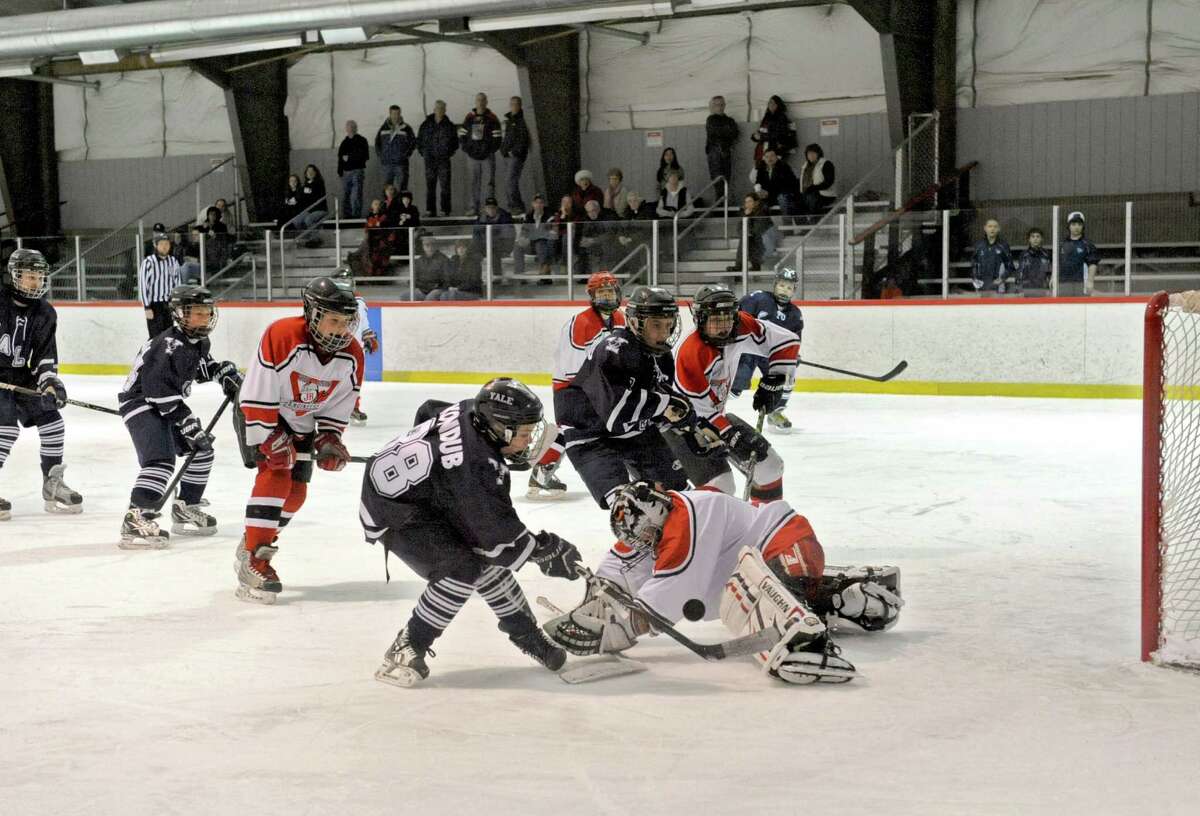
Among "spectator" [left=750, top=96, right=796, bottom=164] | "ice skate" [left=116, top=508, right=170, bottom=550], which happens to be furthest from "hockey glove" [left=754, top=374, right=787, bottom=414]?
"spectator" [left=750, top=96, right=796, bottom=164]

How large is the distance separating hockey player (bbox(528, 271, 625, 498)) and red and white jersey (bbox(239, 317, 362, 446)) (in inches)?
77.0

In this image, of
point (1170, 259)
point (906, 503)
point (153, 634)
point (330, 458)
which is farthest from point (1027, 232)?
point (153, 634)

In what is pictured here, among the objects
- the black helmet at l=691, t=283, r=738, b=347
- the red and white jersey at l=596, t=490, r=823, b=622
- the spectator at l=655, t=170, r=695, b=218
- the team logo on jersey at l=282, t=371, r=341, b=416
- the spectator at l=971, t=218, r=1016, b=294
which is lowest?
the red and white jersey at l=596, t=490, r=823, b=622

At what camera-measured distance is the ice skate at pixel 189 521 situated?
18.7 feet

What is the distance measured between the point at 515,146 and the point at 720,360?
38.0ft

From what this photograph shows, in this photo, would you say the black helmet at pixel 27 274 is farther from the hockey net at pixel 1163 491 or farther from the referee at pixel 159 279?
the referee at pixel 159 279

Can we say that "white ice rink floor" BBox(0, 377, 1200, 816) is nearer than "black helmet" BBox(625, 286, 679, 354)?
Yes

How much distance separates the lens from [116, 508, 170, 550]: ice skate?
17.6ft

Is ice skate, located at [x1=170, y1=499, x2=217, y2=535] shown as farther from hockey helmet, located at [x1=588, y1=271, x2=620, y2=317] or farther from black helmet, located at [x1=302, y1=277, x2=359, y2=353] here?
hockey helmet, located at [x1=588, y1=271, x2=620, y2=317]

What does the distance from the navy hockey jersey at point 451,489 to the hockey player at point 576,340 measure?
2.99m

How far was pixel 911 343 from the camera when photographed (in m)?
11.7

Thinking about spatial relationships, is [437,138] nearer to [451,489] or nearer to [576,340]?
[576,340]

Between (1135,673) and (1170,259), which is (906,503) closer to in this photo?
(1135,673)

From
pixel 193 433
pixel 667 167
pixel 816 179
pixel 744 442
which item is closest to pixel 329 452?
pixel 193 433
